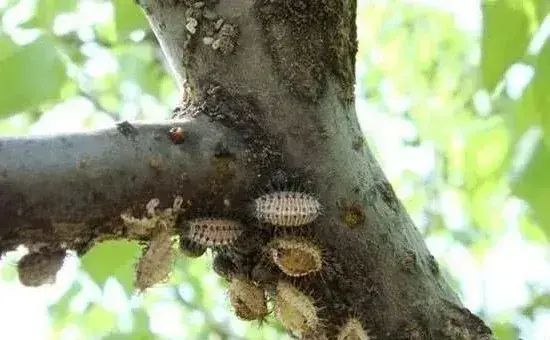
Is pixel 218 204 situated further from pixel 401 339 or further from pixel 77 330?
pixel 77 330

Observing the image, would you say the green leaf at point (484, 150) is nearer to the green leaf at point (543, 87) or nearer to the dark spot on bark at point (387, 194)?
the green leaf at point (543, 87)

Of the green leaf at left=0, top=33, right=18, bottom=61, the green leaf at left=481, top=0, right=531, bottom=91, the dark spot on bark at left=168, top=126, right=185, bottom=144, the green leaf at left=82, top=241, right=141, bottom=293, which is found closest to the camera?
the dark spot on bark at left=168, top=126, right=185, bottom=144

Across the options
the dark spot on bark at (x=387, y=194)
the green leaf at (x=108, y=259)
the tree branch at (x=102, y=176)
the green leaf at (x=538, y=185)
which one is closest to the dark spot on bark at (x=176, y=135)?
the tree branch at (x=102, y=176)

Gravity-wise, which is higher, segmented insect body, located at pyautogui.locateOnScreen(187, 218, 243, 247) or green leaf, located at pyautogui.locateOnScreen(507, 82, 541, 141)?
green leaf, located at pyautogui.locateOnScreen(507, 82, 541, 141)

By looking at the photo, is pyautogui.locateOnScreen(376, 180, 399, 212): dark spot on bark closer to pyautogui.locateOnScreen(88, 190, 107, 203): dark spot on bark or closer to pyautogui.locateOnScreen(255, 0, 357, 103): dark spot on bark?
pyautogui.locateOnScreen(255, 0, 357, 103): dark spot on bark

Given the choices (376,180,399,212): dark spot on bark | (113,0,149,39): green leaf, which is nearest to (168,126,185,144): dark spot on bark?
(376,180,399,212): dark spot on bark

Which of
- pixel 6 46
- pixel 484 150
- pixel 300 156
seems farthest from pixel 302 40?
pixel 484 150

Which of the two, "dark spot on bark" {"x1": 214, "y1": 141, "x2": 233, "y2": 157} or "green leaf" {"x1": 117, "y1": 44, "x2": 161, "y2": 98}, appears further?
"green leaf" {"x1": 117, "y1": 44, "x2": 161, "y2": 98}
